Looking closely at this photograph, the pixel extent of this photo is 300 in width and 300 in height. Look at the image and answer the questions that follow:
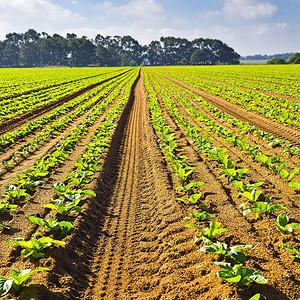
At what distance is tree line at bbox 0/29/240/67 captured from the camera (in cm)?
14862

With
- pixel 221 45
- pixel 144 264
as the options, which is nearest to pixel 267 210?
pixel 144 264

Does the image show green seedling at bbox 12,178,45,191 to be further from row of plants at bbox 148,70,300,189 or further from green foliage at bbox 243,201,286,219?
row of plants at bbox 148,70,300,189

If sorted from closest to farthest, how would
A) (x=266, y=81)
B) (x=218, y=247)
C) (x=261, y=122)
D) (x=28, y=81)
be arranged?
(x=218, y=247) → (x=261, y=122) → (x=266, y=81) → (x=28, y=81)

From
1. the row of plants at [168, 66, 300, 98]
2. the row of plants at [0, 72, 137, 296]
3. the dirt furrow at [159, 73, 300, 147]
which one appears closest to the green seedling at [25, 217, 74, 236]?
the row of plants at [0, 72, 137, 296]

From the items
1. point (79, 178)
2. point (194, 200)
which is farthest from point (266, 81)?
point (79, 178)

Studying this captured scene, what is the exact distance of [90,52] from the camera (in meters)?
152

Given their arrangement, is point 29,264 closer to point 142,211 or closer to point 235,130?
point 142,211

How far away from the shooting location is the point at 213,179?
6625mm

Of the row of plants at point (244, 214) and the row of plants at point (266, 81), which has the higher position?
the row of plants at point (266, 81)

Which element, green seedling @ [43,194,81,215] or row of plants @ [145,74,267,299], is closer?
row of plants @ [145,74,267,299]

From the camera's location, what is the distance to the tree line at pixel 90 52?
148625mm

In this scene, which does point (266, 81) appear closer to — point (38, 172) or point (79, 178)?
point (79, 178)

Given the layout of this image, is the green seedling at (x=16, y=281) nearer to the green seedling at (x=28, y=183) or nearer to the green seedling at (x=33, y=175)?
the green seedling at (x=28, y=183)

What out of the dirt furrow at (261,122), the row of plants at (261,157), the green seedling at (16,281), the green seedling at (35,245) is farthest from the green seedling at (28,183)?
the dirt furrow at (261,122)
